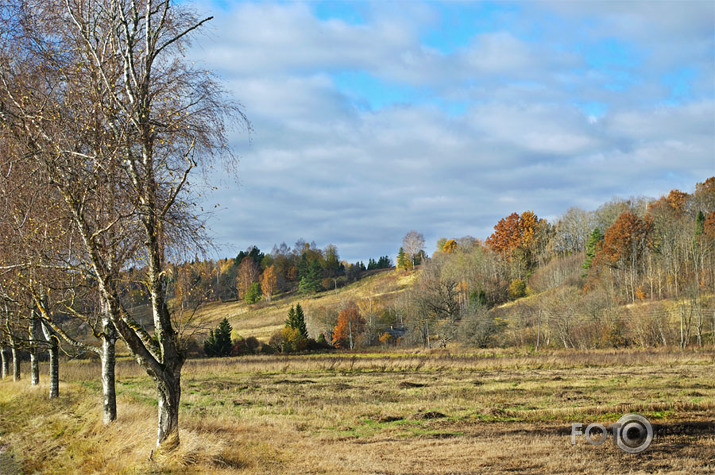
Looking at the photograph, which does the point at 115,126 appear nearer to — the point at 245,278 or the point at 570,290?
the point at 570,290

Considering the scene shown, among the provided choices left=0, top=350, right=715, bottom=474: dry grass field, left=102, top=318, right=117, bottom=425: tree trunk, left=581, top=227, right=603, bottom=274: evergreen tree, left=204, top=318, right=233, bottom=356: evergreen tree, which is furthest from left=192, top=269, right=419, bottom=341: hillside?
left=102, top=318, right=117, bottom=425: tree trunk

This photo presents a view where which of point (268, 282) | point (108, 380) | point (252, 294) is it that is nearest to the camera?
point (108, 380)

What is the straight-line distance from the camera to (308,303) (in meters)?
120

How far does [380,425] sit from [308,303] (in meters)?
103

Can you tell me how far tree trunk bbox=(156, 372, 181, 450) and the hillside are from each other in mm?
69937

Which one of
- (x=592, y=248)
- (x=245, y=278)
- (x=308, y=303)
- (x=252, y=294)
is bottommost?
(x=308, y=303)

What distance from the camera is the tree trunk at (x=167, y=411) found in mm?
10367

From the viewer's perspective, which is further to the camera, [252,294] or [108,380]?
[252,294]

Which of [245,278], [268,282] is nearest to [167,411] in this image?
[245,278]

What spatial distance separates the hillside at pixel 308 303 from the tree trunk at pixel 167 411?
69.9 meters

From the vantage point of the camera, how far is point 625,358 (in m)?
42.0

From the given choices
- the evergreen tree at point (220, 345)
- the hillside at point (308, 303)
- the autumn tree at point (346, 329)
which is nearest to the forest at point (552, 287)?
the autumn tree at point (346, 329)

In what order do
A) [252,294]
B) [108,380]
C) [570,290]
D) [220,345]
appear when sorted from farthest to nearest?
[252,294]
[570,290]
[220,345]
[108,380]

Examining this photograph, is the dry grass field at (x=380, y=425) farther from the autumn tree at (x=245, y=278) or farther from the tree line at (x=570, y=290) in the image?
the autumn tree at (x=245, y=278)
